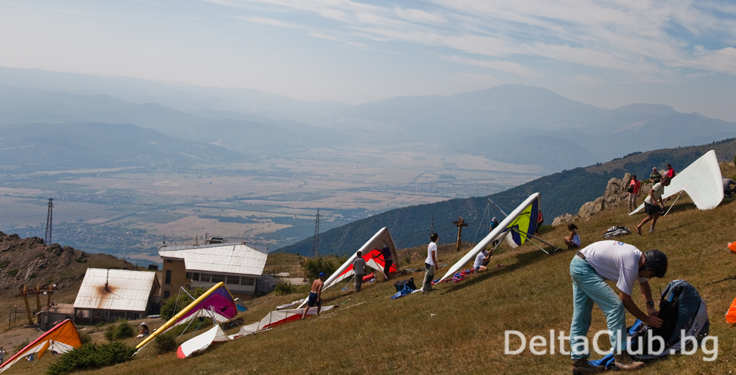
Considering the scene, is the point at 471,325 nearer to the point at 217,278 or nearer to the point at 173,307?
the point at 173,307

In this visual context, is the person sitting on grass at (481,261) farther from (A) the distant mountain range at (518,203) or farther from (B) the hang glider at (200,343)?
(A) the distant mountain range at (518,203)

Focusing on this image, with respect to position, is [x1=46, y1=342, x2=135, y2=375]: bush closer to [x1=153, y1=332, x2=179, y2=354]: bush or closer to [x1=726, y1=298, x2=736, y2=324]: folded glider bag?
[x1=153, y1=332, x2=179, y2=354]: bush

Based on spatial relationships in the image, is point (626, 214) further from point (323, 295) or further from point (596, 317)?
point (596, 317)

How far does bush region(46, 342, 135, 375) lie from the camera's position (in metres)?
20.5

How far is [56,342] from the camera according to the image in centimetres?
2797

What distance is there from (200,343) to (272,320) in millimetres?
3267

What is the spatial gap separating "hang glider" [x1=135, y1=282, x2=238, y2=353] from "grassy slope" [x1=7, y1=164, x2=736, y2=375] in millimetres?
1593

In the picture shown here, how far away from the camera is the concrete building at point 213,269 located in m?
59.7

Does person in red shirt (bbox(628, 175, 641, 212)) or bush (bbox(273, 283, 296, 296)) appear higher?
person in red shirt (bbox(628, 175, 641, 212))

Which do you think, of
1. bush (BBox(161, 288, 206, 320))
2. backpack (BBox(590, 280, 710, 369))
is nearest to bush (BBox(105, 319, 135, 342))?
bush (BBox(161, 288, 206, 320))

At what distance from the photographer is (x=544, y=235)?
29.4 meters

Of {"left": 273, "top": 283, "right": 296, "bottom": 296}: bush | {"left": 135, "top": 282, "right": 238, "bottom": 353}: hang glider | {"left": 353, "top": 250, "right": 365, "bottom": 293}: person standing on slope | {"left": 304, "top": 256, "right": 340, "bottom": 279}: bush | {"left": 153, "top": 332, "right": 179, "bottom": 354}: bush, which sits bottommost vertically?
{"left": 273, "top": 283, "right": 296, "bottom": 296}: bush

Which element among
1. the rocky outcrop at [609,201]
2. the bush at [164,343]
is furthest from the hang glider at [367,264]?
the rocky outcrop at [609,201]

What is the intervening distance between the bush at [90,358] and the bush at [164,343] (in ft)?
3.92
